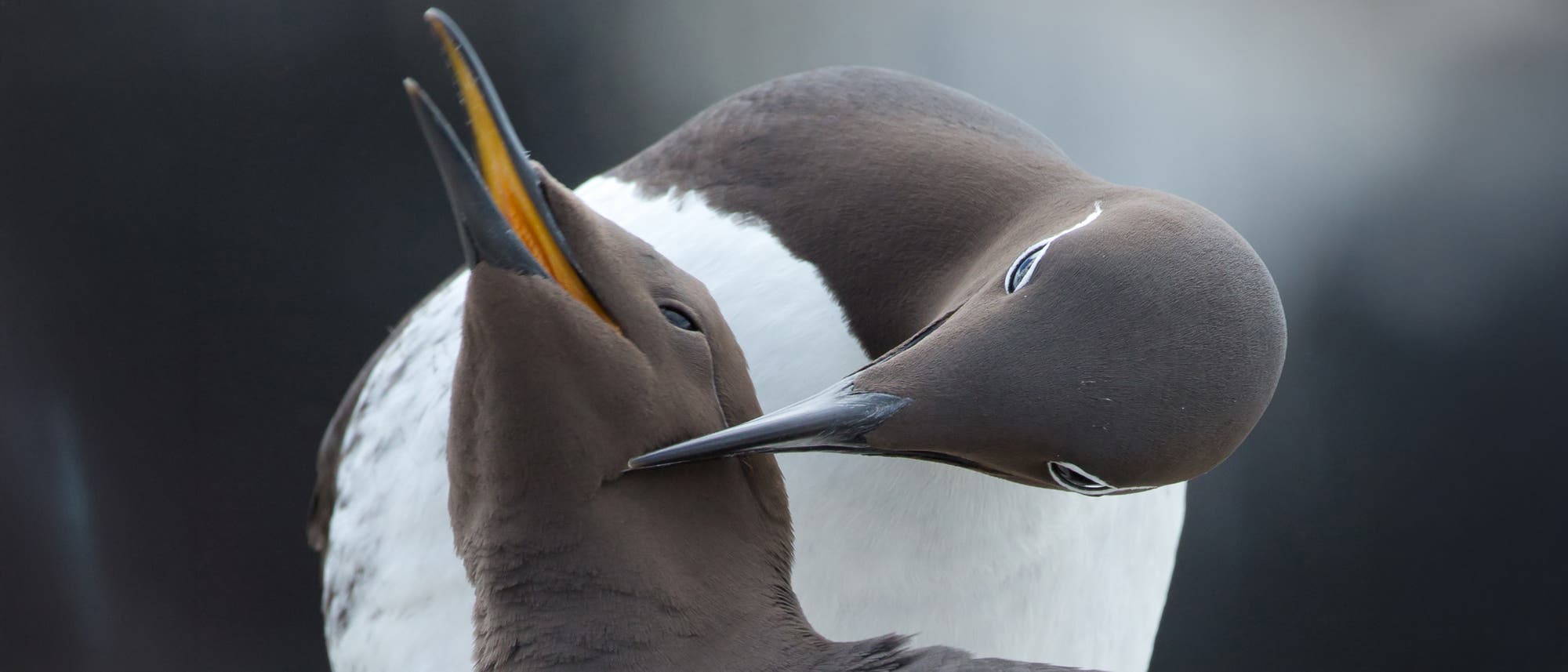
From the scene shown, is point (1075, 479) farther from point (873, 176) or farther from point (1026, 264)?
point (873, 176)

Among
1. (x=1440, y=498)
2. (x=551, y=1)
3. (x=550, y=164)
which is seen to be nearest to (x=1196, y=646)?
(x=1440, y=498)

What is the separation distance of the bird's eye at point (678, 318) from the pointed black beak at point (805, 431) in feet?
0.36

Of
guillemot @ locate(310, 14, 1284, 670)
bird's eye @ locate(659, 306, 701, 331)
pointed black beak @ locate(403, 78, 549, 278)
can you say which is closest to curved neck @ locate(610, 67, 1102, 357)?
guillemot @ locate(310, 14, 1284, 670)

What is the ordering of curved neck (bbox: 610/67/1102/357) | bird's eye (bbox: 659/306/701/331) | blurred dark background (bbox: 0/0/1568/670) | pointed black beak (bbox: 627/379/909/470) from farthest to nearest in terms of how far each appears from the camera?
→ blurred dark background (bbox: 0/0/1568/670)
curved neck (bbox: 610/67/1102/357)
bird's eye (bbox: 659/306/701/331)
pointed black beak (bbox: 627/379/909/470)

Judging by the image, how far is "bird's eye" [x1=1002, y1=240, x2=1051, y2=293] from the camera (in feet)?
5.20

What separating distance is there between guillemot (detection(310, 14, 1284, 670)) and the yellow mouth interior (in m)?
0.29

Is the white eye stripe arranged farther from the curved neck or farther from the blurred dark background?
the blurred dark background

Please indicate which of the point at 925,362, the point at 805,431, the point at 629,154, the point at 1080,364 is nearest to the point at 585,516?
the point at 805,431

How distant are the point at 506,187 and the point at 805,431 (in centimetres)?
36

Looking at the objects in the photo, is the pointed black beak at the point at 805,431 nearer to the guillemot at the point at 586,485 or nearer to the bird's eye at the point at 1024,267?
the guillemot at the point at 586,485

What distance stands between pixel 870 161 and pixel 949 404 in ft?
2.12

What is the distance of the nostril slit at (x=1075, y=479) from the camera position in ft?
4.98

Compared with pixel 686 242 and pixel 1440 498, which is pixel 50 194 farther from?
pixel 1440 498

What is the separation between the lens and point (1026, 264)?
63.4 inches
